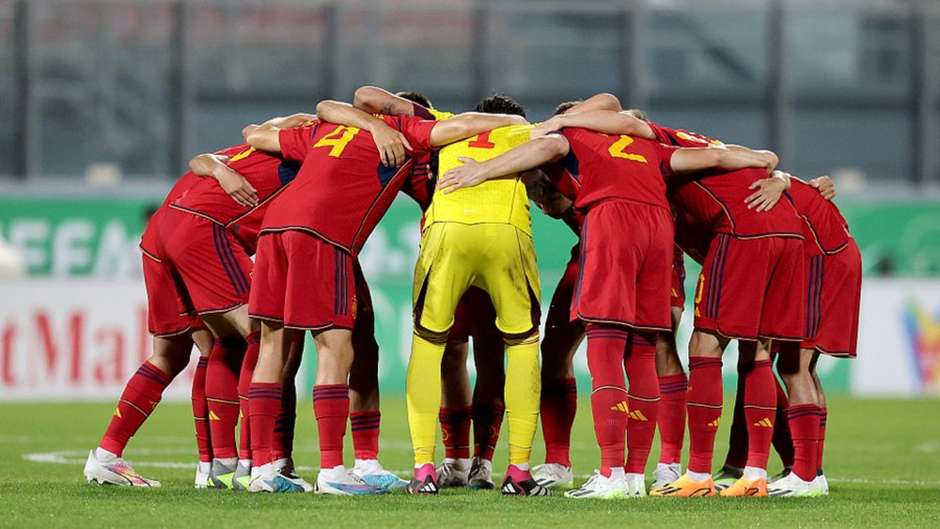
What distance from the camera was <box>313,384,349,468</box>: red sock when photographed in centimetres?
740

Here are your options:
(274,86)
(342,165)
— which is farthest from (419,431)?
(274,86)

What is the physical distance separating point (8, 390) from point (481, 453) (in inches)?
336

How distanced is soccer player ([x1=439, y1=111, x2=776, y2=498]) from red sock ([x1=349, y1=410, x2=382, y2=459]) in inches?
43.0

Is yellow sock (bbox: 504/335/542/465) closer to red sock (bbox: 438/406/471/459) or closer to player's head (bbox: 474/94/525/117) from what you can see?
red sock (bbox: 438/406/471/459)

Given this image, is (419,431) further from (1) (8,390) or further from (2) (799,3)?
(2) (799,3)

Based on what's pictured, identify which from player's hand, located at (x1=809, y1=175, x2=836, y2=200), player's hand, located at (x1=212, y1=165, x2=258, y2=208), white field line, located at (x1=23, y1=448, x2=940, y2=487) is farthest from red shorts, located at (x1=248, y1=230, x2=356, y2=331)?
player's hand, located at (x1=809, y1=175, x2=836, y2=200)

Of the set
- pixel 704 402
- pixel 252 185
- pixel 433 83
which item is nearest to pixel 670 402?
pixel 704 402

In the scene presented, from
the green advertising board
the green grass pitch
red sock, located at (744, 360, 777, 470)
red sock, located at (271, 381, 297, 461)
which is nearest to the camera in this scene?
the green grass pitch

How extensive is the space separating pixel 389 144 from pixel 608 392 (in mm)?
1619

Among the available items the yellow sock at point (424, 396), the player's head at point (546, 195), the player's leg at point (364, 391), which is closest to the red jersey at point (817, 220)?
the player's head at point (546, 195)

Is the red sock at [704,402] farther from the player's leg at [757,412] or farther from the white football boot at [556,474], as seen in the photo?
the white football boot at [556,474]

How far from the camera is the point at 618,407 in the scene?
7.30 meters

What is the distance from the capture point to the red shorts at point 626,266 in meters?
7.37

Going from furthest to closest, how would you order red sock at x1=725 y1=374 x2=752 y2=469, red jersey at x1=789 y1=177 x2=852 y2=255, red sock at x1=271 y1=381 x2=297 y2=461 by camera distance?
red sock at x1=725 y1=374 x2=752 y2=469
red jersey at x1=789 y1=177 x2=852 y2=255
red sock at x1=271 y1=381 x2=297 y2=461
